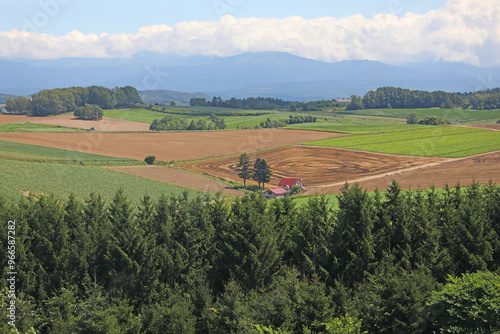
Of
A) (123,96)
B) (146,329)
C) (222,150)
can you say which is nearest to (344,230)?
(146,329)

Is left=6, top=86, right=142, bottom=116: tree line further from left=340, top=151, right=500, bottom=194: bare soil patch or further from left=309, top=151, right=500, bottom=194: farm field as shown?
left=340, top=151, right=500, bottom=194: bare soil patch

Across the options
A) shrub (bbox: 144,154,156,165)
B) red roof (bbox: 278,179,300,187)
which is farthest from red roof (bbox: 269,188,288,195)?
shrub (bbox: 144,154,156,165)

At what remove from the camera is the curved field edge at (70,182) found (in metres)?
52.0

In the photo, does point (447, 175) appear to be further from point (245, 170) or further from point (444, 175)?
point (245, 170)

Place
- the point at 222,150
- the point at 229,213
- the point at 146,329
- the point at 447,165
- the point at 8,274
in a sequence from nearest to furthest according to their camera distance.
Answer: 1. the point at 146,329
2. the point at 8,274
3. the point at 229,213
4. the point at 447,165
5. the point at 222,150

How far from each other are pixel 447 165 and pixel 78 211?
59705 mm

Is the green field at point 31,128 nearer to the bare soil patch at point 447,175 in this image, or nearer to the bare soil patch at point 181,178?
the bare soil patch at point 181,178

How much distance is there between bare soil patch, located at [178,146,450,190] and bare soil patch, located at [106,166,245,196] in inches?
159

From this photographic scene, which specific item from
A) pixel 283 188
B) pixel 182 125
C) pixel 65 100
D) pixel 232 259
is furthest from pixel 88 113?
pixel 232 259

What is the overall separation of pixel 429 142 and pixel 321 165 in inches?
1103

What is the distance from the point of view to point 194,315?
2555cm

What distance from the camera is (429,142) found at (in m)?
95.7

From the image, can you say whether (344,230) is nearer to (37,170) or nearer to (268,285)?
(268,285)

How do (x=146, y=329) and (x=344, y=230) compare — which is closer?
(x=146, y=329)
